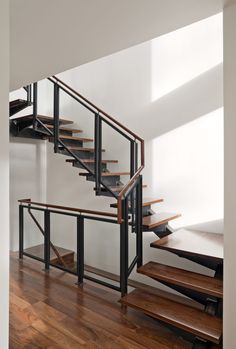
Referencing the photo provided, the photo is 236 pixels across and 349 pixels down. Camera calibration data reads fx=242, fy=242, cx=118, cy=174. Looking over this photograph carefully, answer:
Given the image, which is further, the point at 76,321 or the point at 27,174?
the point at 27,174

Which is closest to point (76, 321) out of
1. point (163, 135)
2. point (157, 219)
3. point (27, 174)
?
point (157, 219)

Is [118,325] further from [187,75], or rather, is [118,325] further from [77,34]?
[187,75]

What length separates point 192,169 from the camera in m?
3.17

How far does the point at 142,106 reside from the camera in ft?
12.0

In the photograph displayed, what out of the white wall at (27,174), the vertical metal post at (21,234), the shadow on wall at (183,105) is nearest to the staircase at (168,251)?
the shadow on wall at (183,105)

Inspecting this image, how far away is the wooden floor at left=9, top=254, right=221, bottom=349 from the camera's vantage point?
2.07 metres

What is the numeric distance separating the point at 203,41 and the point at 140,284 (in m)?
3.42

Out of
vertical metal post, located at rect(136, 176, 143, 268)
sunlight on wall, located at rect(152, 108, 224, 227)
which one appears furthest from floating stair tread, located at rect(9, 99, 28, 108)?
vertical metal post, located at rect(136, 176, 143, 268)

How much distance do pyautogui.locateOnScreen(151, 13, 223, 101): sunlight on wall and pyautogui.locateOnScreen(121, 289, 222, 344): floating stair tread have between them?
2.61 m

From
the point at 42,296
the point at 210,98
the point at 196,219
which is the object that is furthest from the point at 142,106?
the point at 42,296

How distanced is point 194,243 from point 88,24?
223 cm
